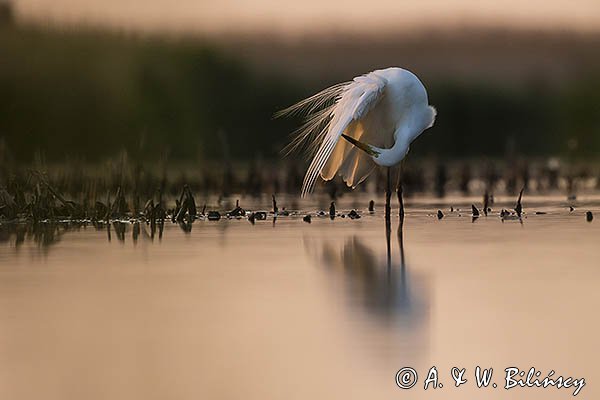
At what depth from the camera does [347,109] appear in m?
10.2

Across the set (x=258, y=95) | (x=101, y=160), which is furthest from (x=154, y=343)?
(x=258, y=95)

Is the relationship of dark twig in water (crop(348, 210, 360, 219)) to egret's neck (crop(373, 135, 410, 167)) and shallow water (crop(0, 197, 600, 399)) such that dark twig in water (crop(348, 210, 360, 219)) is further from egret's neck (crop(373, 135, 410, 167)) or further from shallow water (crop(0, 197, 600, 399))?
shallow water (crop(0, 197, 600, 399))

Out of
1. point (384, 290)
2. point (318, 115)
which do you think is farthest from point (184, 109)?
point (384, 290)

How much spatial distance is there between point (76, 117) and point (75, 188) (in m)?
1.50

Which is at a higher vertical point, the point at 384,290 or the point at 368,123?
the point at 368,123

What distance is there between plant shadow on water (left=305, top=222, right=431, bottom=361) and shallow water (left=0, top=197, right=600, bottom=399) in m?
0.01

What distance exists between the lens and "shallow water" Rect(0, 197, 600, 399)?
171 inches

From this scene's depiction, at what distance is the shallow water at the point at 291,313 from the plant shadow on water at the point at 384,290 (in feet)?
0.04

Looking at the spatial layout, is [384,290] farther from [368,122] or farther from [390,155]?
[368,122]

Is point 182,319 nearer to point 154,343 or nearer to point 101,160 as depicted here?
point 154,343
